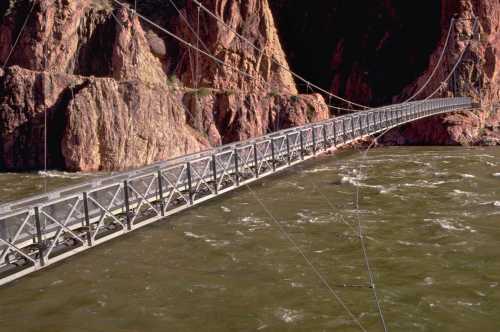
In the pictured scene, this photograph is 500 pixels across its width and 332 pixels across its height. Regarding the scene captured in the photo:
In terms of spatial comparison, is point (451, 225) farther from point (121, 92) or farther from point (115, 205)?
point (121, 92)

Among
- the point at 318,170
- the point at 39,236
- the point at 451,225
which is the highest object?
the point at 39,236

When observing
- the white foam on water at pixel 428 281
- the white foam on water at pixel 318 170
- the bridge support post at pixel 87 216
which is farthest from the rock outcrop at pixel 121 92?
the white foam on water at pixel 428 281

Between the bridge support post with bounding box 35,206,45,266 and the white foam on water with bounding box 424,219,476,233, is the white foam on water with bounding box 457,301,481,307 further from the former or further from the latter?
the bridge support post with bounding box 35,206,45,266

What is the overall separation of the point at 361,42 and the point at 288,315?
40492 millimetres

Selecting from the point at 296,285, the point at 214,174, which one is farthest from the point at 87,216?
the point at 214,174

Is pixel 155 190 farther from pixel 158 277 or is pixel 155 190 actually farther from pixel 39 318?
pixel 39 318

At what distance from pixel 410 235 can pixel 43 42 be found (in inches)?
1039

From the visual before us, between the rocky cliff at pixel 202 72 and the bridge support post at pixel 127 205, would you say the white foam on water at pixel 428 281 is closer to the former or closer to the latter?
the bridge support post at pixel 127 205

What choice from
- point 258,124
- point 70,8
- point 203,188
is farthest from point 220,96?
point 203,188

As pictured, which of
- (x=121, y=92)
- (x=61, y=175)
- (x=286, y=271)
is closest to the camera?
(x=286, y=271)

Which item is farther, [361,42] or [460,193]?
[361,42]

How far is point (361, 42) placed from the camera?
48312mm

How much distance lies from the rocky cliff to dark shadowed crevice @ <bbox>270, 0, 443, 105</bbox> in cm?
10

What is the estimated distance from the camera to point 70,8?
34812 mm
